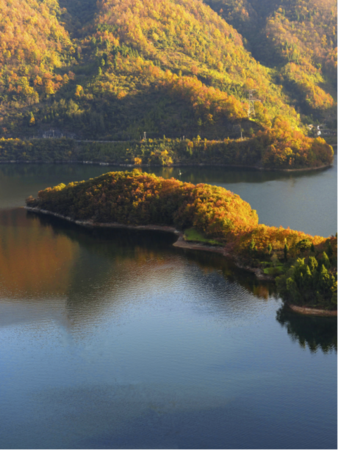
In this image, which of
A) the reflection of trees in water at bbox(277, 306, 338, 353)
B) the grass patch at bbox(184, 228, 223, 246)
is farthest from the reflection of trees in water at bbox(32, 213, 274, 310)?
the reflection of trees in water at bbox(277, 306, 338, 353)

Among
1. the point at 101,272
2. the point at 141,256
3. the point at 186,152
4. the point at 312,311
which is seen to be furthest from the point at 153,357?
the point at 186,152

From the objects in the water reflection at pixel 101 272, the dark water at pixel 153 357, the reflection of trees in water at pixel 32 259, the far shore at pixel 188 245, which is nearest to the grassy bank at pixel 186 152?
the far shore at pixel 188 245

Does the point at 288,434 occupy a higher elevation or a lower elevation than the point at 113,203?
lower

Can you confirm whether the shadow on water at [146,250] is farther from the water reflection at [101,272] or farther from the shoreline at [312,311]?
the shoreline at [312,311]

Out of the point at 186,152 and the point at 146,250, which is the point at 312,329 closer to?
the point at 146,250

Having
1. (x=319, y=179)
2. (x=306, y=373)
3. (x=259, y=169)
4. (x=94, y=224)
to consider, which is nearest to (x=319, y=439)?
(x=306, y=373)

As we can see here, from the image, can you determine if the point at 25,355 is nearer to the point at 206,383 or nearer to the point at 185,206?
the point at 206,383

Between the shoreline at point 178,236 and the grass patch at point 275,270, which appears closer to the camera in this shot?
the grass patch at point 275,270
